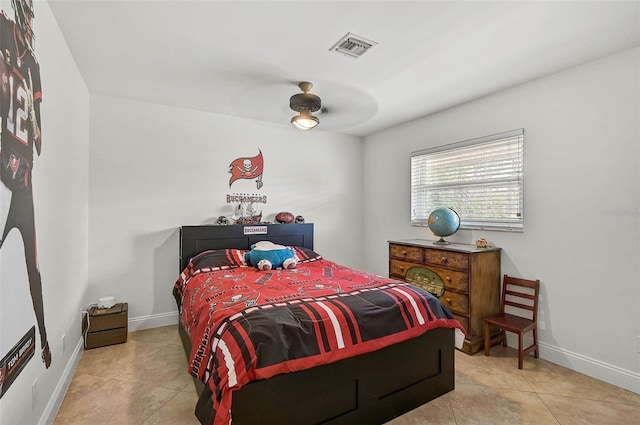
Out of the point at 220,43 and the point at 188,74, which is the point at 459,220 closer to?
the point at 220,43

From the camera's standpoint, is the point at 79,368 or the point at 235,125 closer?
the point at 79,368

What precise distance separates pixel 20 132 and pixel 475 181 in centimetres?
371

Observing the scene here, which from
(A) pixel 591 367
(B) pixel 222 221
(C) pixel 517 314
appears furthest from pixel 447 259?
(B) pixel 222 221

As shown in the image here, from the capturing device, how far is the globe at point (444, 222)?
11.2ft

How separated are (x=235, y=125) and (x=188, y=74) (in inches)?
48.6

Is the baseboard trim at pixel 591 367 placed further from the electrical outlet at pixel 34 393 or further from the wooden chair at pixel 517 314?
the electrical outlet at pixel 34 393

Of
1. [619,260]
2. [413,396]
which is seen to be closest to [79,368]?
[413,396]

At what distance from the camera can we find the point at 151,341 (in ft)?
10.5

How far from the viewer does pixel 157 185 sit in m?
3.64

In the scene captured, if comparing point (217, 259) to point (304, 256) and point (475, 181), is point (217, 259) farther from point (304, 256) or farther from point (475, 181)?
point (475, 181)

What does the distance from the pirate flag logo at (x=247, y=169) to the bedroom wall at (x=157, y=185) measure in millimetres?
62

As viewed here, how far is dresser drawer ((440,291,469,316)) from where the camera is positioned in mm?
2973

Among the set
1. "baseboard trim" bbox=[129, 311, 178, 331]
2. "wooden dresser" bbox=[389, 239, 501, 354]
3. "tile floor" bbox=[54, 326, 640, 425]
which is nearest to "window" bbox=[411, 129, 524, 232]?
"wooden dresser" bbox=[389, 239, 501, 354]

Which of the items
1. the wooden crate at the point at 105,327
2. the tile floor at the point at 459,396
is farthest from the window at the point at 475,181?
the wooden crate at the point at 105,327
